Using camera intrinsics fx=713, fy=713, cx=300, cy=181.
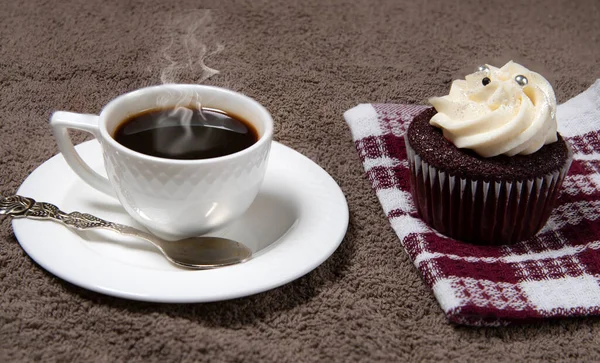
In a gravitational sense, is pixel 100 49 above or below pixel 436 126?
below

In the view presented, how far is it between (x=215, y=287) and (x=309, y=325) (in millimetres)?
132

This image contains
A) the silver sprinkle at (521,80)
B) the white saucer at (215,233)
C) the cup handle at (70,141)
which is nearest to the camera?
the white saucer at (215,233)

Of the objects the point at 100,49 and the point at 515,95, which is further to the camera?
the point at 100,49

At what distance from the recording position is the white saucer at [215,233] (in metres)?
0.84

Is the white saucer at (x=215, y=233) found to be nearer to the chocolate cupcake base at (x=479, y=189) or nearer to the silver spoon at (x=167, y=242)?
the silver spoon at (x=167, y=242)

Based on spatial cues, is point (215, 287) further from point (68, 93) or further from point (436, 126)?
point (68, 93)

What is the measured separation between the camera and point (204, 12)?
177 centimetres

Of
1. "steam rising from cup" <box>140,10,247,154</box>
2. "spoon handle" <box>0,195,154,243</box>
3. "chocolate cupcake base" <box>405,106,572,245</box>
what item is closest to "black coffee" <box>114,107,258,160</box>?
"steam rising from cup" <box>140,10,247,154</box>

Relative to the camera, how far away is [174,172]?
2.91 feet

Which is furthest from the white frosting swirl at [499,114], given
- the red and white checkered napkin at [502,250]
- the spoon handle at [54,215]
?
the spoon handle at [54,215]

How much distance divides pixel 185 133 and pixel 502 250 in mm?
499

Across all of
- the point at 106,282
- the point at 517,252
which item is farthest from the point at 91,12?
the point at 517,252

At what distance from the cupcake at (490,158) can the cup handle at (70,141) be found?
0.46m

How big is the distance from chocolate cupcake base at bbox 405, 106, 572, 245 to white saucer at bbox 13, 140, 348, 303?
14cm
